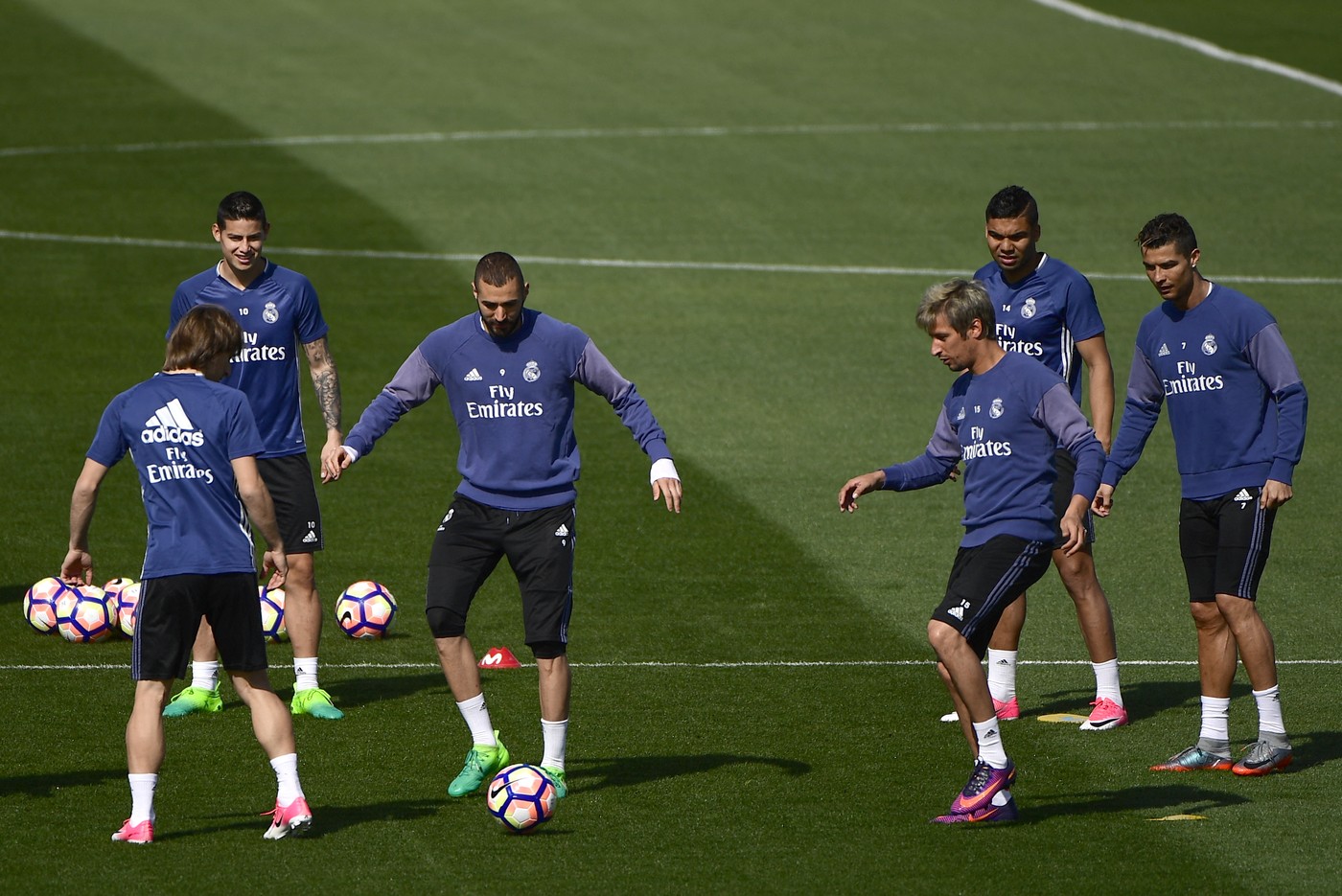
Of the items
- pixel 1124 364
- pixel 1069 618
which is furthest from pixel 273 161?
pixel 1069 618

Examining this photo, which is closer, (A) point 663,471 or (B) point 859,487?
(B) point 859,487

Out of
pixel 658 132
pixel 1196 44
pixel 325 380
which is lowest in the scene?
pixel 325 380

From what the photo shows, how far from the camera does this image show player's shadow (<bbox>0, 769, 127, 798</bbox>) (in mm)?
9062

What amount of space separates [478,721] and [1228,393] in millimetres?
4018

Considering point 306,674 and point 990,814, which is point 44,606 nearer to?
point 306,674

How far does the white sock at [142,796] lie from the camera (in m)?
8.09

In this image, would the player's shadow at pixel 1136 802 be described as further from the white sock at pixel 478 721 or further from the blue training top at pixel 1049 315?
the white sock at pixel 478 721

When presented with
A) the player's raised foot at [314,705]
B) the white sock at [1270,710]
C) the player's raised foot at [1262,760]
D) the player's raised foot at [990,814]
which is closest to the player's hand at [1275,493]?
the white sock at [1270,710]

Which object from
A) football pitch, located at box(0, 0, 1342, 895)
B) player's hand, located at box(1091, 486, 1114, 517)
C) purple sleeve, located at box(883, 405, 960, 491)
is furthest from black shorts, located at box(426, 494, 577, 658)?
player's hand, located at box(1091, 486, 1114, 517)

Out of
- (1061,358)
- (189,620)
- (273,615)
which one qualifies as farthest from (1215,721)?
(273,615)

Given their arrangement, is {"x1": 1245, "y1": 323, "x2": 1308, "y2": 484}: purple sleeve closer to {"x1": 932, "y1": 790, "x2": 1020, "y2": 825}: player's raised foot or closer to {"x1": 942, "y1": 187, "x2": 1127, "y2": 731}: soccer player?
{"x1": 942, "y1": 187, "x2": 1127, "y2": 731}: soccer player

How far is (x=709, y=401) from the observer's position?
19109 mm

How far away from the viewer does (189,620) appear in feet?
26.8

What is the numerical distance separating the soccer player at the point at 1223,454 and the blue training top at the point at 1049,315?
884mm
